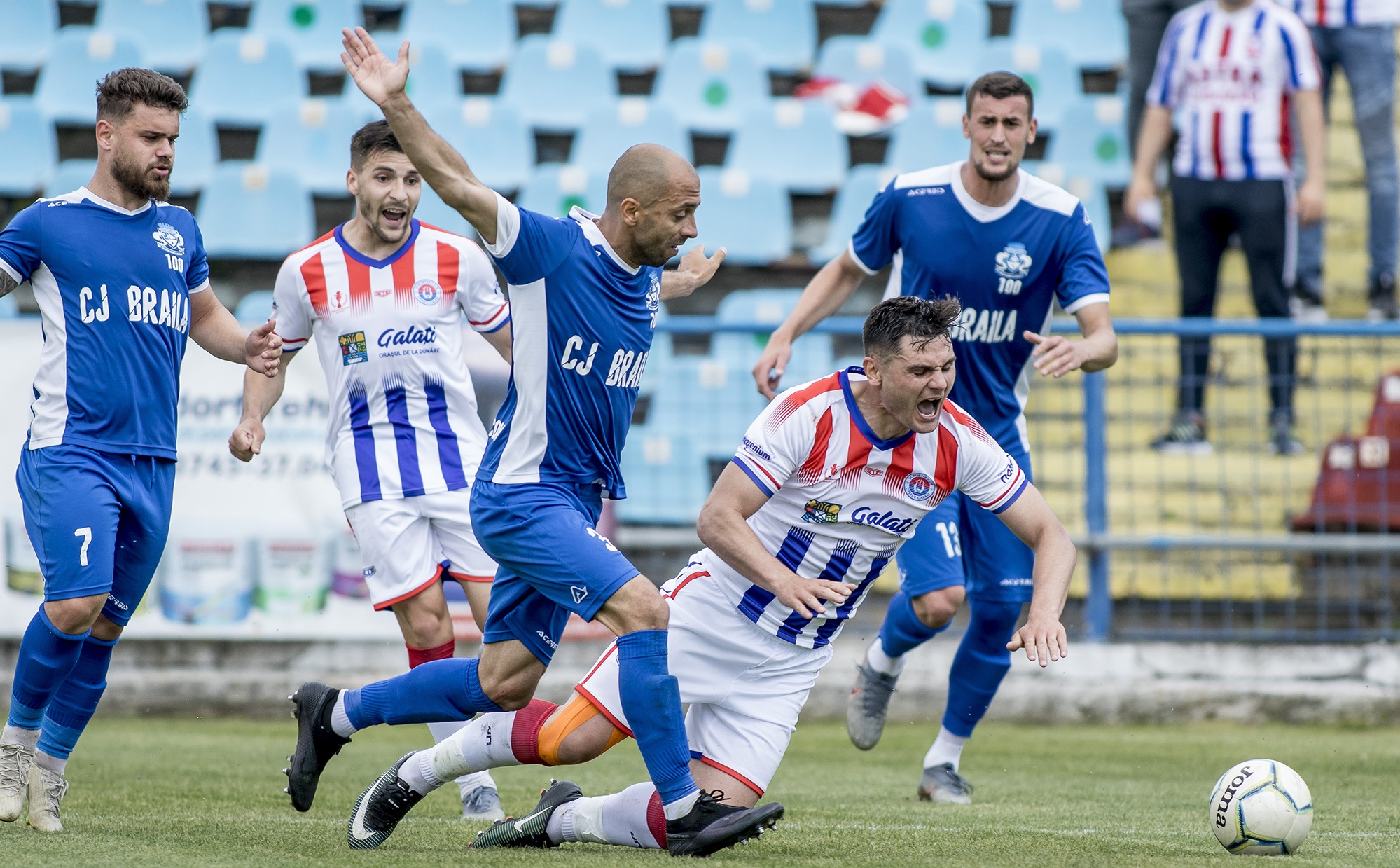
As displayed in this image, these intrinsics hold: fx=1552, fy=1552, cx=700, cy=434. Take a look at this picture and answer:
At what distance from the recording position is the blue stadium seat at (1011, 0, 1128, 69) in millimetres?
13305

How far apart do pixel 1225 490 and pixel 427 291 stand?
5103 millimetres

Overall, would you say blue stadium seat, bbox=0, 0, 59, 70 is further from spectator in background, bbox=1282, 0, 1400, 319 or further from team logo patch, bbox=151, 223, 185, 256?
spectator in background, bbox=1282, 0, 1400, 319

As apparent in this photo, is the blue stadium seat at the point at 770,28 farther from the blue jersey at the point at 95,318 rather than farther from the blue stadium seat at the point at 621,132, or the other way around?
the blue jersey at the point at 95,318

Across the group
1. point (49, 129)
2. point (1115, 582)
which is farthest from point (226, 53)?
point (1115, 582)

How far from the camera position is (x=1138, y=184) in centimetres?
1079

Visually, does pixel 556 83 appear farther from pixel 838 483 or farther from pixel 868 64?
pixel 838 483

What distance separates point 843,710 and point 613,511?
1805 millimetres

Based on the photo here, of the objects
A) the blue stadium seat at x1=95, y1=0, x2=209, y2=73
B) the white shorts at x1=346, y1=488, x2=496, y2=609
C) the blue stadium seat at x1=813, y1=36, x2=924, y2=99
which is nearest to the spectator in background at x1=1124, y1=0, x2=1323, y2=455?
the blue stadium seat at x1=813, y1=36, x2=924, y2=99

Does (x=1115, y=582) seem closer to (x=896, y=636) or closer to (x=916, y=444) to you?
(x=896, y=636)

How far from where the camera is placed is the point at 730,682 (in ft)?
16.5

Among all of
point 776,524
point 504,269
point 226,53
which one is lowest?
point 776,524

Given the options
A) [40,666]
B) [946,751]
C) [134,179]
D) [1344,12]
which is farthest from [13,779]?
[1344,12]

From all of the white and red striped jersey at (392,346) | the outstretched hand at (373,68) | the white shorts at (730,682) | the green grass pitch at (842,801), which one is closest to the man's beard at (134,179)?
the white and red striped jersey at (392,346)

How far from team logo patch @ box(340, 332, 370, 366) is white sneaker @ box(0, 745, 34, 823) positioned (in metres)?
1.82
